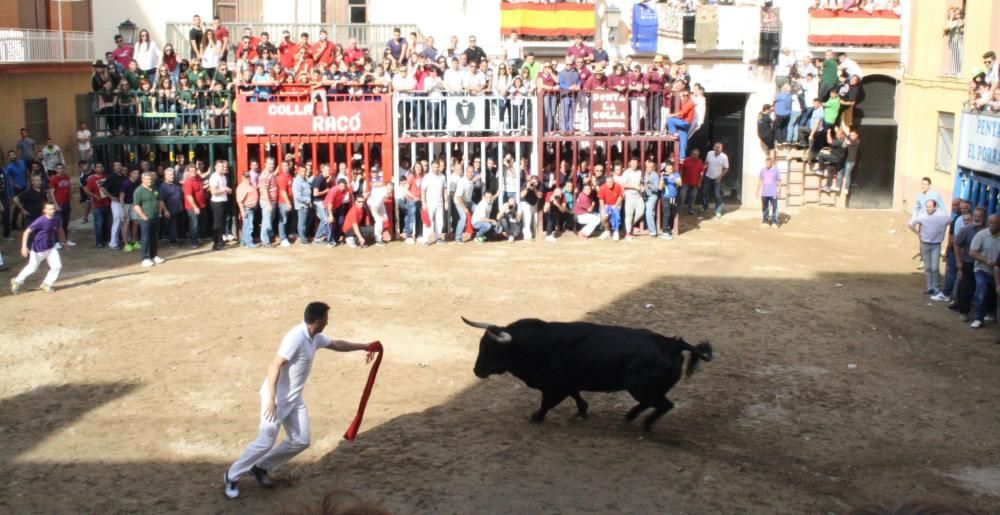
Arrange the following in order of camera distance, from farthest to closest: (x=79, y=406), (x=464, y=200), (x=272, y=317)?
1. (x=464, y=200)
2. (x=272, y=317)
3. (x=79, y=406)

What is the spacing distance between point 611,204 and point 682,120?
2.66 metres

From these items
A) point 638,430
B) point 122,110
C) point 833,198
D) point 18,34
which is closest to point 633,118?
point 833,198

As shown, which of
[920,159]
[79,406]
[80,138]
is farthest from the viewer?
[80,138]

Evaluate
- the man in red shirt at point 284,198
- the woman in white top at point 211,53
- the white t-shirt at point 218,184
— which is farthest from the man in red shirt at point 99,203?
the woman in white top at point 211,53

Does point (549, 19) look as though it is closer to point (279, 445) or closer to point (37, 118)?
point (37, 118)

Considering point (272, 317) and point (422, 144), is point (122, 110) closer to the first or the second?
point (422, 144)

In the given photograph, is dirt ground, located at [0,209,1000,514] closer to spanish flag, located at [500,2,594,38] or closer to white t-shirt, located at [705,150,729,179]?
white t-shirt, located at [705,150,729,179]

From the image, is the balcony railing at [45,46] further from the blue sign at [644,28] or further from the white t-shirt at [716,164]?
the white t-shirt at [716,164]

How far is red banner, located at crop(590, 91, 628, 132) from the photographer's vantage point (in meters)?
23.3

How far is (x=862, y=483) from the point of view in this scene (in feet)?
31.6

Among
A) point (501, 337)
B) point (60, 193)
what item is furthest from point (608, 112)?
point (501, 337)

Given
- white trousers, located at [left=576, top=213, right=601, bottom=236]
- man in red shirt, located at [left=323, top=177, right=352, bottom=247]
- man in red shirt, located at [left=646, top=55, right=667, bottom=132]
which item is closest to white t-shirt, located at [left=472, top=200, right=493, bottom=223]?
white trousers, located at [left=576, top=213, right=601, bottom=236]

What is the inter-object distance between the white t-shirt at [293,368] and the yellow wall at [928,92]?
734 inches

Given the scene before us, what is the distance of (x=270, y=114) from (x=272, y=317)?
26.4 ft
